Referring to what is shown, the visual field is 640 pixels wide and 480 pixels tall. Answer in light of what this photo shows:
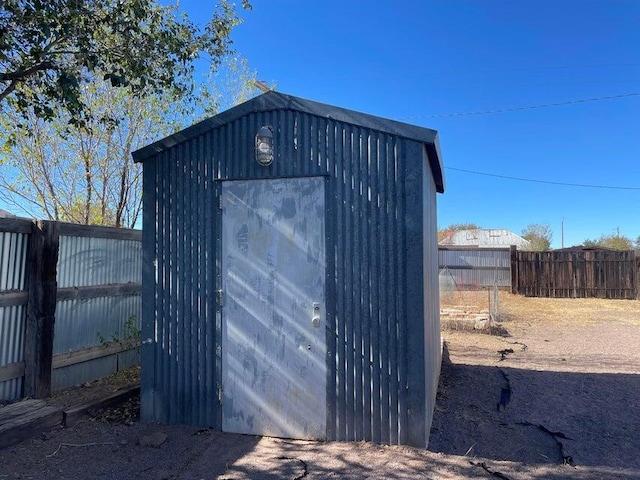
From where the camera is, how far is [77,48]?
5461 millimetres

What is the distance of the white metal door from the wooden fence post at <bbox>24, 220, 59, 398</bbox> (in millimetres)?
2040

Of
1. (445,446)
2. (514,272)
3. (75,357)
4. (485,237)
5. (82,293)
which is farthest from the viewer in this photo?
(485,237)

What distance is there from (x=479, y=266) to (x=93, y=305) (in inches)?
711

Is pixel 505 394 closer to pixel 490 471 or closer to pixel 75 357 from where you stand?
pixel 490 471

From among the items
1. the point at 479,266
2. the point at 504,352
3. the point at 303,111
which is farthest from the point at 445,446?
the point at 479,266

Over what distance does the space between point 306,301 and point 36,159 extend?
234 inches

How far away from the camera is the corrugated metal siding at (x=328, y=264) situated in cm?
397

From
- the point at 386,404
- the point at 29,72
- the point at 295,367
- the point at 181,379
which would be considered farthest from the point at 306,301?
the point at 29,72

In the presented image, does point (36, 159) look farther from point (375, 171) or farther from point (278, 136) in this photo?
point (375, 171)

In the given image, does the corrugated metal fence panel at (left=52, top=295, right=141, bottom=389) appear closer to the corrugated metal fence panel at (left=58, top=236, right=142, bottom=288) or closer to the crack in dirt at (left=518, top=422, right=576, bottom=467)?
the corrugated metal fence panel at (left=58, top=236, right=142, bottom=288)

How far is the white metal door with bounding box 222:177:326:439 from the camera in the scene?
4.14 metres

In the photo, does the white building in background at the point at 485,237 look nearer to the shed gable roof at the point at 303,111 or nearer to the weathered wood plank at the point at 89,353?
the weathered wood plank at the point at 89,353

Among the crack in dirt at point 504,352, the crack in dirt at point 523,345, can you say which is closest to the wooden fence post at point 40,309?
the crack in dirt at point 504,352

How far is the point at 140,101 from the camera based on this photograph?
8016mm
